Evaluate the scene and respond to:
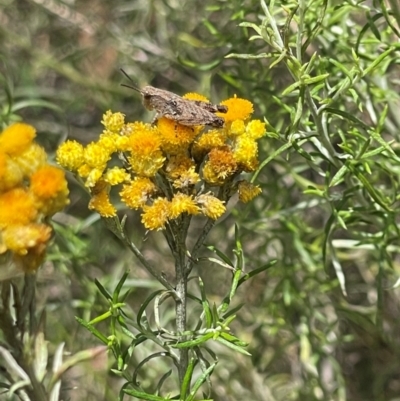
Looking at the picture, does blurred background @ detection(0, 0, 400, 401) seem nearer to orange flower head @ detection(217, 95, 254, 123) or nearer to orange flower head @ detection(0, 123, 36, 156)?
orange flower head @ detection(217, 95, 254, 123)

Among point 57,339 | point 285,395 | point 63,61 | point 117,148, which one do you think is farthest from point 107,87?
point 117,148

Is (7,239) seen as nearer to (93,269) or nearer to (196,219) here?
(93,269)

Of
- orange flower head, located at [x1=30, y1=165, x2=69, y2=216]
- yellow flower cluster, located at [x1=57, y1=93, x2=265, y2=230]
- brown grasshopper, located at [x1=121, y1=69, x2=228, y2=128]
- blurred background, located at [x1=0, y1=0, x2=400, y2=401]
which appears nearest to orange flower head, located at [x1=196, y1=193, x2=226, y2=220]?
yellow flower cluster, located at [x1=57, y1=93, x2=265, y2=230]

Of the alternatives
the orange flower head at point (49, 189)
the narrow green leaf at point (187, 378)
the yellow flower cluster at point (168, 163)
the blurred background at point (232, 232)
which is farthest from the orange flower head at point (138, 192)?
the blurred background at point (232, 232)

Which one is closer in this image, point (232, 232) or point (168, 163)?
point (168, 163)

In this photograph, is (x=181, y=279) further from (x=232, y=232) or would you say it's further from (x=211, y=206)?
(x=232, y=232)

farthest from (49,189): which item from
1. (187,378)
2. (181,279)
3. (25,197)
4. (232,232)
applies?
(232,232)
